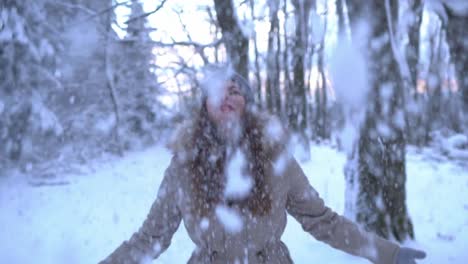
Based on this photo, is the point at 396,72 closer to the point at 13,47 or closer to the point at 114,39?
the point at 114,39

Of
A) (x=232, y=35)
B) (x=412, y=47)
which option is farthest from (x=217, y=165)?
(x=412, y=47)

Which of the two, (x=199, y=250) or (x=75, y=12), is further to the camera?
(x=75, y=12)

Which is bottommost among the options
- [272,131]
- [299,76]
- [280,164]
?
[280,164]

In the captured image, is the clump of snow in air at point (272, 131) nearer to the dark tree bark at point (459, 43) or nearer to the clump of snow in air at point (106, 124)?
the dark tree bark at point (459, 43)

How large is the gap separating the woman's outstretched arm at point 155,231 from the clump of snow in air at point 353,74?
94.1 inches

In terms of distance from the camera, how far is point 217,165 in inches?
80.7

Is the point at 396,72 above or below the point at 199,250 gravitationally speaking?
above

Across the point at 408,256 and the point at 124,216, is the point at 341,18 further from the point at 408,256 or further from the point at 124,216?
the point at 124,216

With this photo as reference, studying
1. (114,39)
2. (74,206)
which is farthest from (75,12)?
(74,206)

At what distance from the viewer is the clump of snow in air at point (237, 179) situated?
78.5 inches

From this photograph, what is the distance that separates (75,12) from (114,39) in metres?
5.51

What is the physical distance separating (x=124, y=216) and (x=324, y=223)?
18.8ft

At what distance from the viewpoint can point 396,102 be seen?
3859 mm

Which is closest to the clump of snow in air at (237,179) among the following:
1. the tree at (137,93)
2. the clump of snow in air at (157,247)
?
the clump of snow in air at (157,247)
